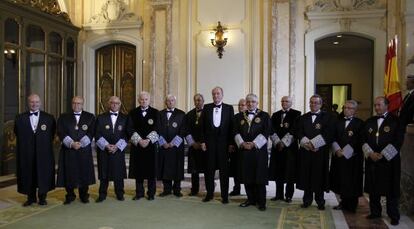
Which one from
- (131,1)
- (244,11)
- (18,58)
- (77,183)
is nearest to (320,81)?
(244,11)

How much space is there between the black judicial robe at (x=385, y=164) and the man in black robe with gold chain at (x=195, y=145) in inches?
85.6

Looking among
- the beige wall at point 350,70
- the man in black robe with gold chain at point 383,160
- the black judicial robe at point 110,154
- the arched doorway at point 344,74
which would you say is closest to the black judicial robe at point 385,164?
the man in black robe with gold chain at point 383,160

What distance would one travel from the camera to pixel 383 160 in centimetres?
466

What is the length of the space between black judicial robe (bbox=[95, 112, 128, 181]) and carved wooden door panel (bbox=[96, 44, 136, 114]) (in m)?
4.59

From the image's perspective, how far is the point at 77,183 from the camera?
5.47 m

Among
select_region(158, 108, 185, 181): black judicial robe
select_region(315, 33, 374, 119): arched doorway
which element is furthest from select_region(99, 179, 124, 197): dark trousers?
select_region(315, 33, 374, 119): arched doorway

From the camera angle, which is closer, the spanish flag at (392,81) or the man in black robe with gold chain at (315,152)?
the man in black robe with gold chain at (315,152)

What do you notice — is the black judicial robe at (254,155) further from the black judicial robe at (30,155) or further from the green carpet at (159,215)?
the black judicial robe at (30,155)

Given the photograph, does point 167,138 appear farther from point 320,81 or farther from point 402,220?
point 320,81

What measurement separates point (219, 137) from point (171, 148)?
73 centimetres

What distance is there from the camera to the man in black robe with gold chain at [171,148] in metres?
5.89

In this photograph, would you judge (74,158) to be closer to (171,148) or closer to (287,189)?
(171,148)

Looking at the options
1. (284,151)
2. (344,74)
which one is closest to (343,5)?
(284,151)

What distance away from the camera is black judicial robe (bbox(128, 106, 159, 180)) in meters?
5.77
